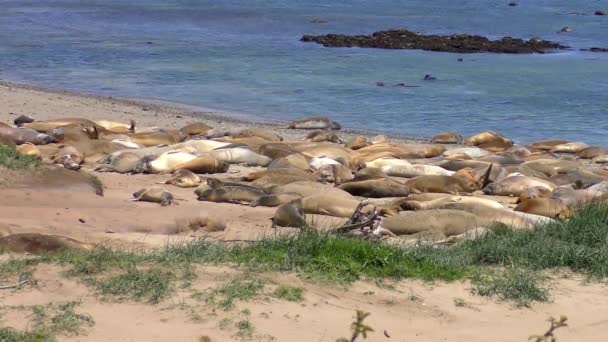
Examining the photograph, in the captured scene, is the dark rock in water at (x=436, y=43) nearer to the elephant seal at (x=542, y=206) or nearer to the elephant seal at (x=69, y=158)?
the elephant seal at (x=69, y=158)

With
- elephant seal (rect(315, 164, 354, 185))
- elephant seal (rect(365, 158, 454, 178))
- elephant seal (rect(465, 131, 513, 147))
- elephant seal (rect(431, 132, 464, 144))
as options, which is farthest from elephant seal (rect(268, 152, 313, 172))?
elephant seal (rect(431, 132, 464, 144))

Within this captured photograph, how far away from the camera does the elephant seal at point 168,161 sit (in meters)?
9.78

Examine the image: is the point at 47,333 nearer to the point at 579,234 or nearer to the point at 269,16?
the point at 579,234

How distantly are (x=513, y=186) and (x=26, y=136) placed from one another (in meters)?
5.54

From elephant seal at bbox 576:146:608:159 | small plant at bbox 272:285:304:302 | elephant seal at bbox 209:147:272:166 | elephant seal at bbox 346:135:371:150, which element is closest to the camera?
small plant at bbox 272:285:304:302

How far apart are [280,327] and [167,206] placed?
3.62 metres

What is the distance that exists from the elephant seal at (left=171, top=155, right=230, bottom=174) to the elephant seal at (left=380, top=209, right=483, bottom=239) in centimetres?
322

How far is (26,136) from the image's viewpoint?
1087cm

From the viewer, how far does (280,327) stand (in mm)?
4504

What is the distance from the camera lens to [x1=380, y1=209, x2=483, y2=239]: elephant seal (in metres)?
7.04

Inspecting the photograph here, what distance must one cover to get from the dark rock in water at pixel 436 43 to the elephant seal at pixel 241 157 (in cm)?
1735

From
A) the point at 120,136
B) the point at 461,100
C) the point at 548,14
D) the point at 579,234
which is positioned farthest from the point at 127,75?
the point at 548,14

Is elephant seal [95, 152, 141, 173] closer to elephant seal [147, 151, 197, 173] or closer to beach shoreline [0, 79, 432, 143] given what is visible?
elephant seal [147, 151, 197, 173]

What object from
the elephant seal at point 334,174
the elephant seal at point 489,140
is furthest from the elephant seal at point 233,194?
the elephant seal at point 489,140
